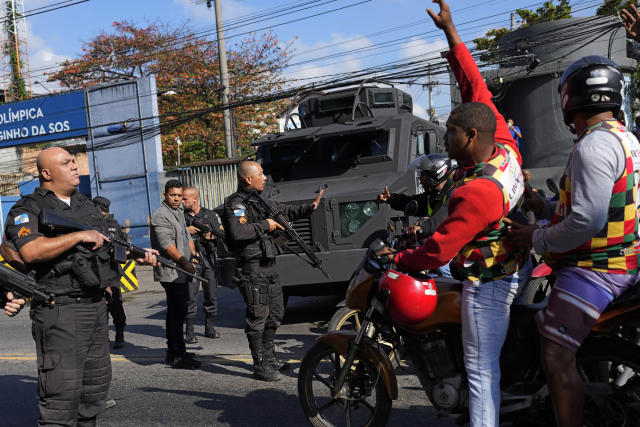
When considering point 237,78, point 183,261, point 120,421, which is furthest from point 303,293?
point 237,78

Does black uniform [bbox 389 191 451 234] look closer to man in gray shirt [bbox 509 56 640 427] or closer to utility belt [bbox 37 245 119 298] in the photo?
man in gray shirt [bbox 509 56 640 427]

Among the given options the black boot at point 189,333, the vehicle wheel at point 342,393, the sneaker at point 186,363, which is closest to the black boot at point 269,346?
the sneaker at point 186,363

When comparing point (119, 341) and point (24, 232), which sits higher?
point (24, 232)

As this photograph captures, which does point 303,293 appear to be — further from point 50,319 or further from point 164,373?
point 50,319

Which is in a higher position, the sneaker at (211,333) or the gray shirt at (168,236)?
the gray shirt at (168,236)

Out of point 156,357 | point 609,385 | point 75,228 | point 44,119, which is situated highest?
point 44,119

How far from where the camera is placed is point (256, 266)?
5.63m

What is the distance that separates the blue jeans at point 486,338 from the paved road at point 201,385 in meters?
1.17

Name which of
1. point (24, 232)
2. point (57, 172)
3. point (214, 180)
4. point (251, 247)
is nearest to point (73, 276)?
point (24, 232)

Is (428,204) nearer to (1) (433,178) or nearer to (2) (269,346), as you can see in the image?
(1) (433,178)

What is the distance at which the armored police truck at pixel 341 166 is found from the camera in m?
7.29

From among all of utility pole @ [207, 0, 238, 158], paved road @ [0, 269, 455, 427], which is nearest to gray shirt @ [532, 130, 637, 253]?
paved road @ [0, 269, 455, 427]

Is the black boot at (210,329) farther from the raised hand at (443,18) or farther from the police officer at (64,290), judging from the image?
the raised hand at (443,18)

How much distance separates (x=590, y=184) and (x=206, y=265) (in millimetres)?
6110
